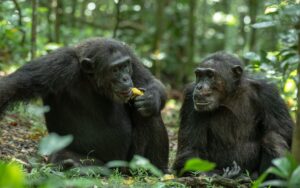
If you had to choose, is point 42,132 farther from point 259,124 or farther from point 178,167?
point 259,124

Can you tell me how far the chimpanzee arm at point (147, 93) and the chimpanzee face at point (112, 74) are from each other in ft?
0.83

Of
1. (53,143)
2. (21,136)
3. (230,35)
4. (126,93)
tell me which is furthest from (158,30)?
(53,143)

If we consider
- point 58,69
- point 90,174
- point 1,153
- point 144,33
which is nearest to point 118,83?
point 58,69

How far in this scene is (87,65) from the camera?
8.58 meters

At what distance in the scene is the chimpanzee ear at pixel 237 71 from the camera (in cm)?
861

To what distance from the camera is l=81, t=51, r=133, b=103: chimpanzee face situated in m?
8.39

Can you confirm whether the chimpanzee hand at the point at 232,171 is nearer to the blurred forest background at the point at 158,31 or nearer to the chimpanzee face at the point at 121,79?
the chimpanzee face at the point at 121,79

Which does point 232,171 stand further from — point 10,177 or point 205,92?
point 10,177

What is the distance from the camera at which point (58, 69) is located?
27.1 ft

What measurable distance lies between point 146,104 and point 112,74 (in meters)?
0.67

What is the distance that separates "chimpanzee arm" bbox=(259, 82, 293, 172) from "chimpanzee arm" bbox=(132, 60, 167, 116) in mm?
1518

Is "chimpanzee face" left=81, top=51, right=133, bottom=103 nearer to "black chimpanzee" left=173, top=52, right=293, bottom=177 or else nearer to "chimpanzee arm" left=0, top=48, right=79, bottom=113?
"chimpanzee arm" left=0, top=48, right=79, bottom=113

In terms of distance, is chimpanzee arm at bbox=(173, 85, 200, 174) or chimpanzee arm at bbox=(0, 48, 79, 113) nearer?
chimpanzee arm at bbox=(0, 48, 79, 113)

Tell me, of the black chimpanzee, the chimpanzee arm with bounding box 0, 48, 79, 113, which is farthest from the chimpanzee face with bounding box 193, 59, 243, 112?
the chimpanzee arm with bounding box 0, 48, 79, 113
